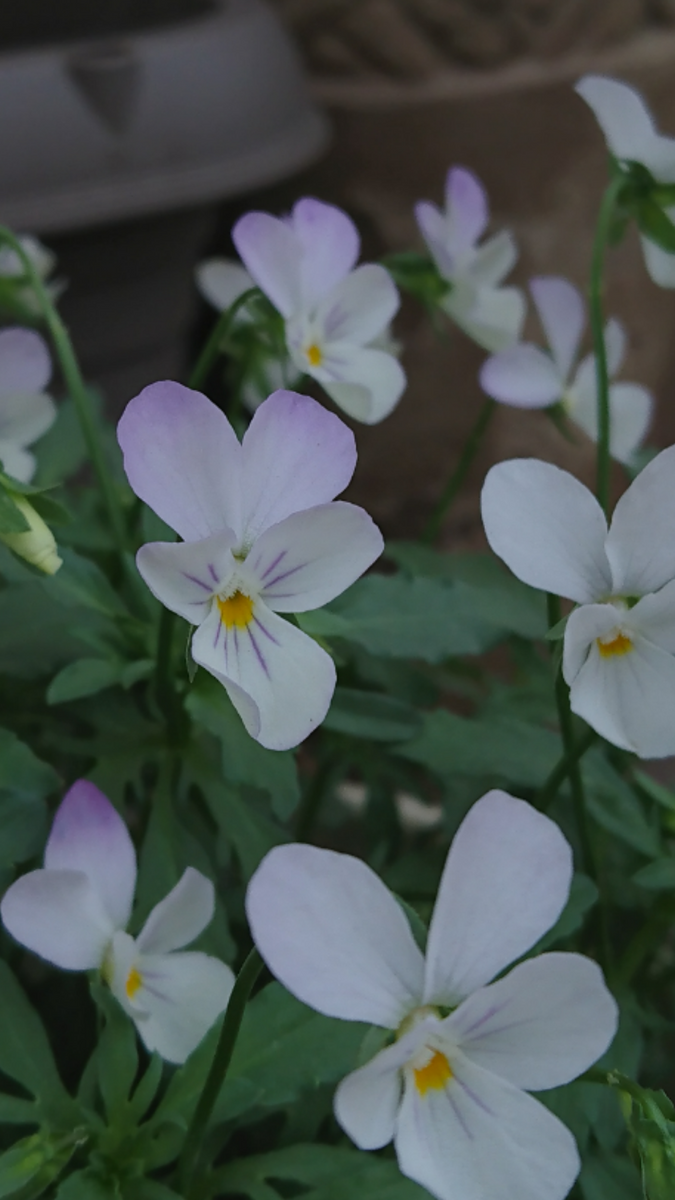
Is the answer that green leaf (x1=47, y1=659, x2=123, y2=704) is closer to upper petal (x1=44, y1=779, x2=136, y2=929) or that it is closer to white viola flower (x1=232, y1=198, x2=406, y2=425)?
upper petal (x1=44, y1=779, x2=136, y2=929)

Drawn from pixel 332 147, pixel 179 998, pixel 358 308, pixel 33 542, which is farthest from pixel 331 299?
pixel 332 147

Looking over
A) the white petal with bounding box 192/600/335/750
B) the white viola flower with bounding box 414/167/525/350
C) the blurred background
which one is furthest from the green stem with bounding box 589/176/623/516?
the blurred background

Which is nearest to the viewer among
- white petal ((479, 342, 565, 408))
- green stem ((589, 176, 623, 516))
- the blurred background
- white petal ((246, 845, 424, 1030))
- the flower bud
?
white petal ((246, 845, 424, 1030))

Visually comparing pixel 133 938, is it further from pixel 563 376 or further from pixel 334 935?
pixel 563 376

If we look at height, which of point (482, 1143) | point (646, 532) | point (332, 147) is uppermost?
point (646, 532)

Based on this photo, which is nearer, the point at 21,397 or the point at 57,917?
the point at 57,917

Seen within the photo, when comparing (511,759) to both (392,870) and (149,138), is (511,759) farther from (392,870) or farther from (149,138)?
(149,138)

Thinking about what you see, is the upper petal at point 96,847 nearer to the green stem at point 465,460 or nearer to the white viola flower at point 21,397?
the white viola flower at point 21,397
